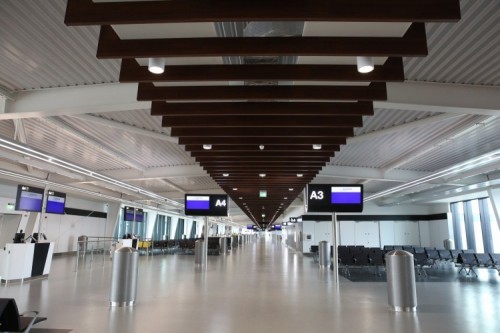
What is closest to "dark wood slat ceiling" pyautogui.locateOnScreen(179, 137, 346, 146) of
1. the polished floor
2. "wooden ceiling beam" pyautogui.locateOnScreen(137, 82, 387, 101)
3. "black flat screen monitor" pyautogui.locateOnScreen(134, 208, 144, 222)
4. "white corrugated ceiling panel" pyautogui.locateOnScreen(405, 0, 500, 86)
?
"white corrugated ceiling panel" pyautogui.locateOnScreen(405, 0, 500, 86)

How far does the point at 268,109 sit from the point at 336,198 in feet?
15.1

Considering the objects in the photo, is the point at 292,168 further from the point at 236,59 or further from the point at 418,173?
the point at 418,173

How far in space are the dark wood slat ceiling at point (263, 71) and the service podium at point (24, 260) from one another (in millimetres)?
6089

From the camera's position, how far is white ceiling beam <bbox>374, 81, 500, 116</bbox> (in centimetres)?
619

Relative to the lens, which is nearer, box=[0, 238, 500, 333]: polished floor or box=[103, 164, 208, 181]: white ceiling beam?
box=[0, 238, 500, 333]: polished floor

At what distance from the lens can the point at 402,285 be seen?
6.62 metres

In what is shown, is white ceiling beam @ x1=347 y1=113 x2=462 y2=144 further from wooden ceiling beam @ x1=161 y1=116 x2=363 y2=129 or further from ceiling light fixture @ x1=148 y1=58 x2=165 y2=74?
ceiling light fixture @ x1=148 y1=58 x2=165 y2=74

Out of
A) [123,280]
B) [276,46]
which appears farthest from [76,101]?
[276,46]

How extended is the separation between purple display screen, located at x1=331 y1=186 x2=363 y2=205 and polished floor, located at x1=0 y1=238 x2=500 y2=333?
90.5 inches

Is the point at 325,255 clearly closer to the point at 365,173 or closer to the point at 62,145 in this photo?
the point at 365,173

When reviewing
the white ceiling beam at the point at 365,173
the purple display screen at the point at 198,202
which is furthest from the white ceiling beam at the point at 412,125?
the purple display screen at the point at 198,202

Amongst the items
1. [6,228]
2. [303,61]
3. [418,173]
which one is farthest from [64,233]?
[303,61]

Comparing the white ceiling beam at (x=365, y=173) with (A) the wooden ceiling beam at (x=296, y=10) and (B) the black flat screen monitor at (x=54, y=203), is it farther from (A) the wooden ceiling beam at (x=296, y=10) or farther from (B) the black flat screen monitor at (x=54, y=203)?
(A) the wooden ceiling beam at (x=296, y=10)

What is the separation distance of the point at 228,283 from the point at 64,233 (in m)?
18.2
